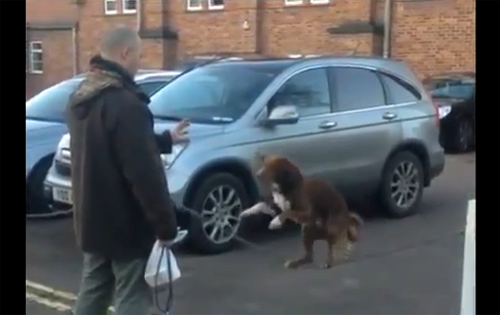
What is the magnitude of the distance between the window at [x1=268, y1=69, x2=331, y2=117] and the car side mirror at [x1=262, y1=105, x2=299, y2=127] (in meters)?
0.05

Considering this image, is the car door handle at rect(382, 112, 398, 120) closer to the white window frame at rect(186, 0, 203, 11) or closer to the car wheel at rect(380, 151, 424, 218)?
the car wheel at rect(380, 151, 424, 218)

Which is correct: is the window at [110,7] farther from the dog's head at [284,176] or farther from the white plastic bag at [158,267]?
the white plastic bag at [158,267]

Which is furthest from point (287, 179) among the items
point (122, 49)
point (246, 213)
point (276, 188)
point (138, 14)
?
point (138, 14)

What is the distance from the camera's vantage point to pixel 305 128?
8352mm

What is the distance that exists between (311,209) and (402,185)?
3192mm

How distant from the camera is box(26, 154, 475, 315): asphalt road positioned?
662 centimetres

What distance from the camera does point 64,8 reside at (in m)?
20.1

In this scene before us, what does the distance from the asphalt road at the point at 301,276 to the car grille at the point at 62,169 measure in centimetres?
61

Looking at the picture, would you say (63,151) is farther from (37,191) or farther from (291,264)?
(291,264)

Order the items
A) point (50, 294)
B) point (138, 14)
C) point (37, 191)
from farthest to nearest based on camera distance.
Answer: point (138, 14) < point (37, 191) < point (50, 294)

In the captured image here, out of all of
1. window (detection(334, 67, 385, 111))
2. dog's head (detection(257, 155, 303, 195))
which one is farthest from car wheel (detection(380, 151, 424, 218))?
dog's head (detection(257, 155, 303, 195))
